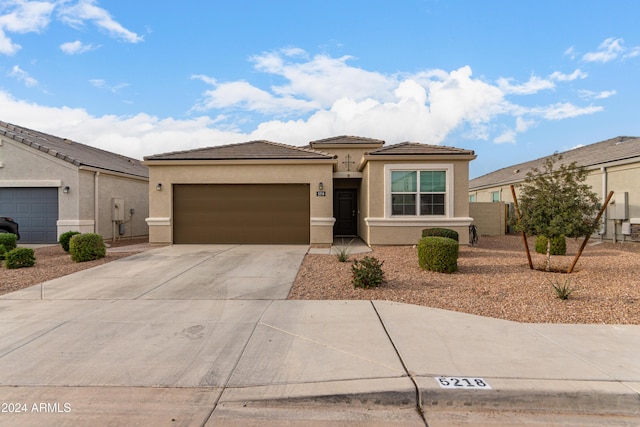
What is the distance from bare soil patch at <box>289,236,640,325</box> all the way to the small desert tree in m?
1.07

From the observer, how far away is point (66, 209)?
14609mm

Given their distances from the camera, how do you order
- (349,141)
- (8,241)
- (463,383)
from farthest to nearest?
1. (349,141)
2. (8,241)
3. (463,383)

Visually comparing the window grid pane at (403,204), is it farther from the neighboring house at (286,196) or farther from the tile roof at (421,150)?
the tile roof at (421,150)

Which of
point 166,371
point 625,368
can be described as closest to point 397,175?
point 625,368

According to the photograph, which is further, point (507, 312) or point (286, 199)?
point (286, 199)

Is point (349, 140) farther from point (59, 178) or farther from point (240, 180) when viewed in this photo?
point (59, 178)

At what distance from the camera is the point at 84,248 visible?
10.2 meters

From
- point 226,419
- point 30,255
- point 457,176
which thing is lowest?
point 226,419

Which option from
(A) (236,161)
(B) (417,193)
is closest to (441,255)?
(B) (417,193)

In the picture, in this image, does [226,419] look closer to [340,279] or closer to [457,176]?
[340,279]

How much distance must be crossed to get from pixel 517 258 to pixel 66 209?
661 inches

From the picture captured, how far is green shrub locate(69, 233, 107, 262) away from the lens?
10.1 meters

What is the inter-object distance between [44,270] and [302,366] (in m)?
8.61

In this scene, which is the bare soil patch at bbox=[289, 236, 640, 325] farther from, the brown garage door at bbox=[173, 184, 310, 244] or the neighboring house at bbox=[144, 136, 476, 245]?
the brown garage door at bbox=[173, 184, 310, 244]
